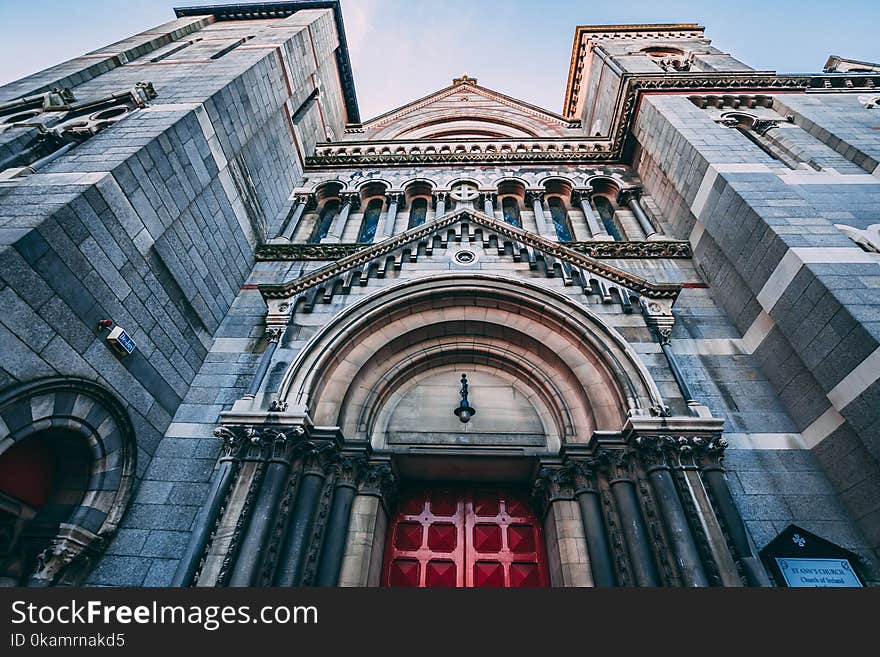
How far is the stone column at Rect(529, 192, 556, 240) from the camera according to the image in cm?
1205

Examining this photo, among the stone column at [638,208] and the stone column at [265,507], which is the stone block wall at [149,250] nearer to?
the stone column at [265,507]

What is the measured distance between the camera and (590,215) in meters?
12.5

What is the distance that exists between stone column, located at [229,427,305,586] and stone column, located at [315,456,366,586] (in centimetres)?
85

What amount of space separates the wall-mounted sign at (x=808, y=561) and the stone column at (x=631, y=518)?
1.75 metres

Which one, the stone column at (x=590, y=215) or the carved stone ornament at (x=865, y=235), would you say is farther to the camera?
the stone column at (x=590, y=215)

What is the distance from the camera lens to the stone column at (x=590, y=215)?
458 inches

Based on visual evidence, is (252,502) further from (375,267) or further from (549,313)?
(549,313)

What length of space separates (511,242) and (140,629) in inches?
345

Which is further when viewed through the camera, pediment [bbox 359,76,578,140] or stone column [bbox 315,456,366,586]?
pediment [bbox 359,76,578,140]

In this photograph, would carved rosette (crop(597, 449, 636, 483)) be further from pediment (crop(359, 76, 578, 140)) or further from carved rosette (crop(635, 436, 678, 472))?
pediment (crop(359, 76, 578, 140))

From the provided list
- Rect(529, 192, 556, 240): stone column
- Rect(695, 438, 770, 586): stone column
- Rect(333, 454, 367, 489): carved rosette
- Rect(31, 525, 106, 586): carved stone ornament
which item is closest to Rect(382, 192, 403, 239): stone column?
Rect(529, 192, 556, 240): stone column

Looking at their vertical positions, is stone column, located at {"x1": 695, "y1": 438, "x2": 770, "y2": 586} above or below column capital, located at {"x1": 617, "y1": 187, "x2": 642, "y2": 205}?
below

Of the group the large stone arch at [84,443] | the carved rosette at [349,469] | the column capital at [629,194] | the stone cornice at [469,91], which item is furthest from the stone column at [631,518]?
the stone cornice at [469,91]

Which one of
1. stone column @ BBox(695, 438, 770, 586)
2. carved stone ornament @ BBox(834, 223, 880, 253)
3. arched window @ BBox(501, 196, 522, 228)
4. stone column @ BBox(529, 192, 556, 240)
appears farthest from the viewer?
arched window @ BBox(501, 196, 522, 228)
